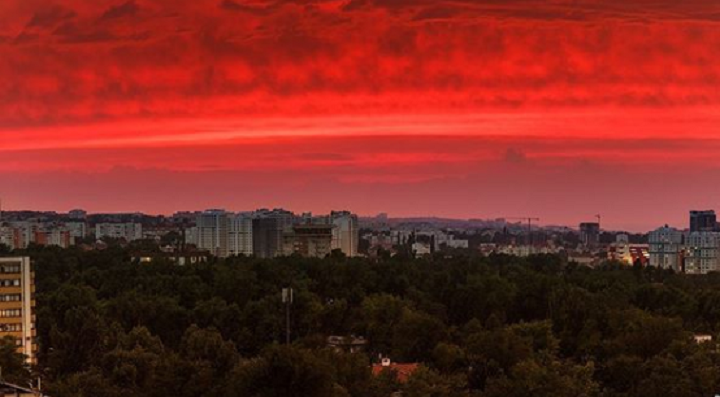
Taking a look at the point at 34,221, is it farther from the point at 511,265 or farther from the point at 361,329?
the point at 361,329

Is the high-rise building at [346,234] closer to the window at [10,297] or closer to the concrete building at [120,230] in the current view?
the concrete building at [120,230]

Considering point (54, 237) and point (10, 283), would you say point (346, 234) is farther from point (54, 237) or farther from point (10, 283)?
point (10, 283)

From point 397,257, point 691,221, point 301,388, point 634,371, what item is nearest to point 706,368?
point 634,371

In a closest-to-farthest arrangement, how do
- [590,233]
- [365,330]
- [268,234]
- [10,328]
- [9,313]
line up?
[10,328], [9,313], [365,330], [268,234], [590,233]

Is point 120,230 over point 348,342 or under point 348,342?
over

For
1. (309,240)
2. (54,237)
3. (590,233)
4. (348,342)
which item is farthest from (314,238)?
(348,342)

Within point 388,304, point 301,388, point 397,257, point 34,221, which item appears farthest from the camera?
point 34,221

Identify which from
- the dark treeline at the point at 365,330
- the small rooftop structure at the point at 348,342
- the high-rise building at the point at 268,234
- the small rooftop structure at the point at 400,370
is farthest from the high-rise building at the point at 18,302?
the high-rise building at the point at 268,234
